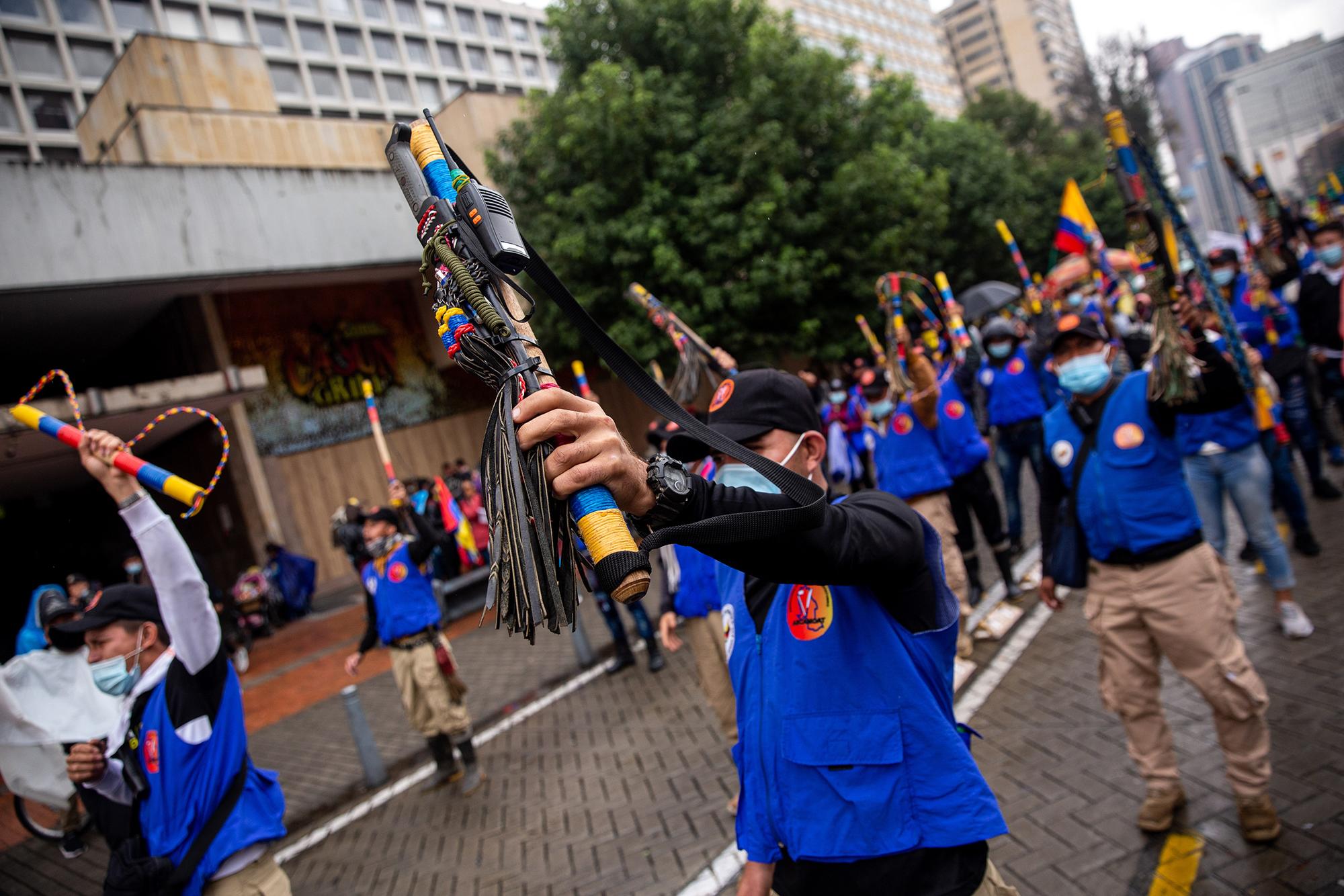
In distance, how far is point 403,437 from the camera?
18.1 meters

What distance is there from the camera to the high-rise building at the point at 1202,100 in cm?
3716

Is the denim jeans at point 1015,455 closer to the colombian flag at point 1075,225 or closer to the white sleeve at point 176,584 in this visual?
the colombian flag at point 1075,225

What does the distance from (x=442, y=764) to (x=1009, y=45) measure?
109 meters

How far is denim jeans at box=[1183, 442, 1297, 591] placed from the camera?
5.00 meters

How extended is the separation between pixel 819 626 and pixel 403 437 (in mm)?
17474

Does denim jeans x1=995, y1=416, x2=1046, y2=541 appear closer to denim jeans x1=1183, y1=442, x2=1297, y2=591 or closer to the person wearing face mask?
denim jeans x1=1183, y1=442, x2=1297, y2=591

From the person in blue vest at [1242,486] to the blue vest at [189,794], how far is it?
5294 mm

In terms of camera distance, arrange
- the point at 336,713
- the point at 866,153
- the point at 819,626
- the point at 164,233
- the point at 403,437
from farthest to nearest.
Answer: the point at 403,437 < the point at 866,153 < the point at 164,233 < the point at 336,713 < the point at 819,626

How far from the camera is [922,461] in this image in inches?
234

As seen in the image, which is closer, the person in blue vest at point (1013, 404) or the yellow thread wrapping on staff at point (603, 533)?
the yellow thread wrapping on staff at point (603, 533)

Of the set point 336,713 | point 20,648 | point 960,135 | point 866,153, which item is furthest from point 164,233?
point 960,135

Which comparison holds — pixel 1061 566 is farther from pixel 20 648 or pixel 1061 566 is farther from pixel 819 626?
pixel 20 648

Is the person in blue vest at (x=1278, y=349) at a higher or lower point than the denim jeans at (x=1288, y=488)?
higher

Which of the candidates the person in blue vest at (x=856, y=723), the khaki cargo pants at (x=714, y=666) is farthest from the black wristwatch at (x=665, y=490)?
the khaki cargo pants at (x=714, y=666)
